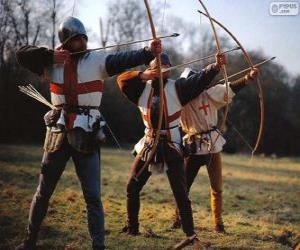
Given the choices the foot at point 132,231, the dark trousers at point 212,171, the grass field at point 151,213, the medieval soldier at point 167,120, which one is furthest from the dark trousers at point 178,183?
the dark trousers at point 212,171

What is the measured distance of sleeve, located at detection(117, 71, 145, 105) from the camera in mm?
3887

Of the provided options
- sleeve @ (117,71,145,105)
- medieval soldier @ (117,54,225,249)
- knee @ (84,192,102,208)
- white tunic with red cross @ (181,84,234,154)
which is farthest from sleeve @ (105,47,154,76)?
white tunic with red cross @ (181,84,234,154)

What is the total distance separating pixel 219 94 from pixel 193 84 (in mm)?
571

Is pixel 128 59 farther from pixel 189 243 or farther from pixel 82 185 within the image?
pixel 189 243

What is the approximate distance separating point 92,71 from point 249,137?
16598 millimetres

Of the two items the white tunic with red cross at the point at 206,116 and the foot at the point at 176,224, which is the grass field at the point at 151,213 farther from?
the white tunic with red cross at the point at 206,116

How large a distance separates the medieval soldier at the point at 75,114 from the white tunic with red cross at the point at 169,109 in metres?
0.60

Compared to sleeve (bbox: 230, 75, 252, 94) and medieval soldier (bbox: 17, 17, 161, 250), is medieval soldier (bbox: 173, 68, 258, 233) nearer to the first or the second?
sleeve (bbox: 230, 75, 252, 94)

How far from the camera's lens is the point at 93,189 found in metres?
3.26

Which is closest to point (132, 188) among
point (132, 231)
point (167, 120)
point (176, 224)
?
point (132, 231)

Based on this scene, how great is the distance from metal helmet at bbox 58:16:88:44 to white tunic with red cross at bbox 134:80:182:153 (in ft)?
2.57

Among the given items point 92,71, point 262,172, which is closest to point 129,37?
point 262,172

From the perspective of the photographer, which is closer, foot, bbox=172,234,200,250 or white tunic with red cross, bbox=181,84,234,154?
foot, bbox=172,234,200,250

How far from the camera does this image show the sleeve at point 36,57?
331 cm
